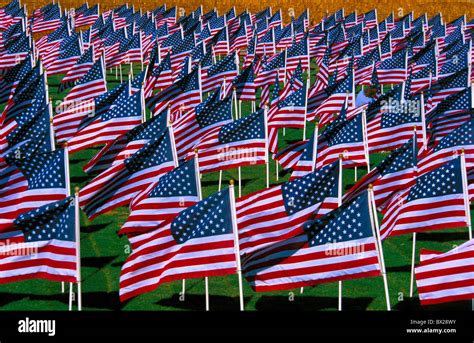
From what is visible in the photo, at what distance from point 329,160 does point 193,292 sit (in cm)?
629

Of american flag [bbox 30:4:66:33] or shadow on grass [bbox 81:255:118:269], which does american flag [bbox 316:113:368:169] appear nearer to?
shadow on grass [bbox 81:255:118:269]

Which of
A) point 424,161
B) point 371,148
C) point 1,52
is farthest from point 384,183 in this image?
point 1,52

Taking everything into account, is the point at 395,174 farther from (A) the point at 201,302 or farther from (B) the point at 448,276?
(B) the point at 448,276

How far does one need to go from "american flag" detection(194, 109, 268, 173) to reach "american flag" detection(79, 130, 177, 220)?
13.6 ft

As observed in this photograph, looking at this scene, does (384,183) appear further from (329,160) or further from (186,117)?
(186,117)

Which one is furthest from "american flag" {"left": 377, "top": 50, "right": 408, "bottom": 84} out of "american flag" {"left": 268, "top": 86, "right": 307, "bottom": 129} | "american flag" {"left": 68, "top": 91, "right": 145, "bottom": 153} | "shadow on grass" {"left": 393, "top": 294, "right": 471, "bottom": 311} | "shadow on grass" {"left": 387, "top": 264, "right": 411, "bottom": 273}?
"shadow on grass" {"left": 393, "top": 294, "right": 471, "bottom": 311}

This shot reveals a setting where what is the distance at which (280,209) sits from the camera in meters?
27.5

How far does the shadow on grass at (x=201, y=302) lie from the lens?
30125 millimetres

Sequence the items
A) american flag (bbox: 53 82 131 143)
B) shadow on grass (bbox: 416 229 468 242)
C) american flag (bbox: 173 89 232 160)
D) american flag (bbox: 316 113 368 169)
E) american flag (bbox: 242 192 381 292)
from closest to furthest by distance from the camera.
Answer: american flag (bbox: 242 192 381 292) → american flag (bbox: 316 113 368 169) → shadow on grass (bbox: 416 229 468 242) → american flag (bbox: 173 89 232 160) → american flag (bbox: 53 82 131 143)

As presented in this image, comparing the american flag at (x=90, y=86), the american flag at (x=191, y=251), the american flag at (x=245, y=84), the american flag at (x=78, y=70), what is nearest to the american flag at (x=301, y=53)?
the american flag at (x=245, y=84)

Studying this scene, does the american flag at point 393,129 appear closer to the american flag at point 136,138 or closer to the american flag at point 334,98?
the american flag at point 334,98

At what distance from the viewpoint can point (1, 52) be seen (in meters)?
60.2

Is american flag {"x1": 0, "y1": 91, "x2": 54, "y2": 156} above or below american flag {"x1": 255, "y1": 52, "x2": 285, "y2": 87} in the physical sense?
below

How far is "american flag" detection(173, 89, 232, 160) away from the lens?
3847cm
